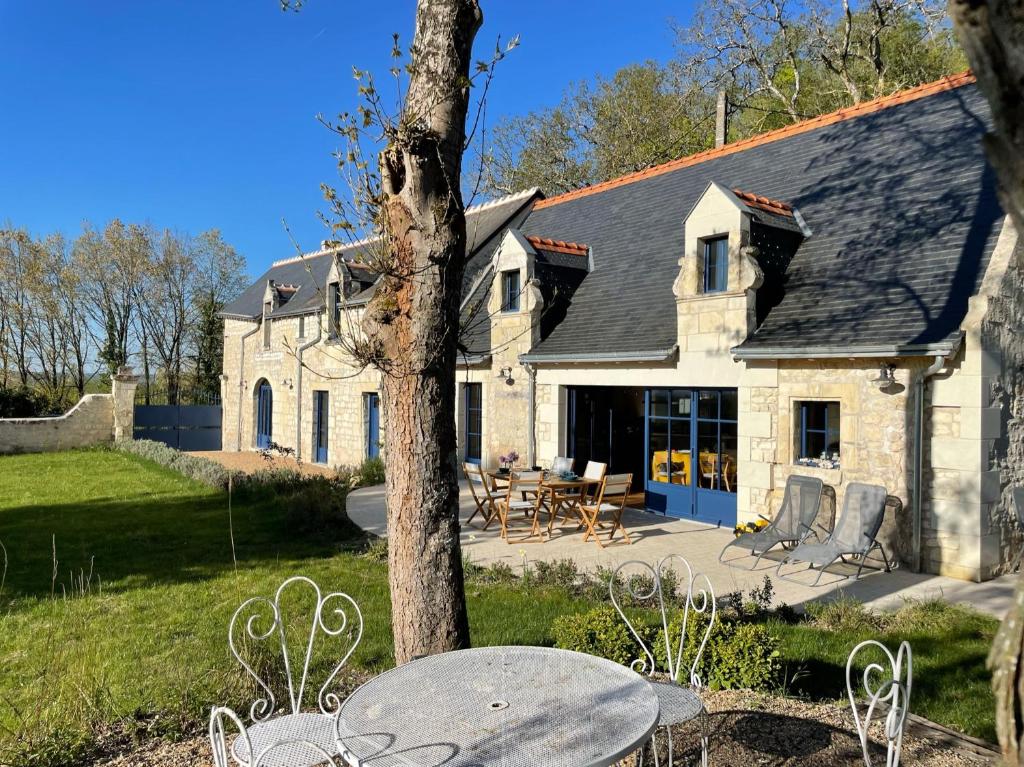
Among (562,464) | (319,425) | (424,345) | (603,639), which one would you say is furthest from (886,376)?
(319,425)

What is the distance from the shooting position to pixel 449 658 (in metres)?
3.39

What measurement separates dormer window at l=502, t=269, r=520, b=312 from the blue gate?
1811 centimetres

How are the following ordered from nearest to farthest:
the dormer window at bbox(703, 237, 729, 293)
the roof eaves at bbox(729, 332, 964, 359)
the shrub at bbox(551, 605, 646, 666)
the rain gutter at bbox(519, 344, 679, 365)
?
the shrub at bbox(551, 605, 646, 666), the roof eaves at bbox(729, 332, 964, 359), the dormer window at bbox(703, 237, 729, 293), the rain gutter at bbox(519, 344, 679, 365)

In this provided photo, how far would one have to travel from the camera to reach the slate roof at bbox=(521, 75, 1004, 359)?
838cm

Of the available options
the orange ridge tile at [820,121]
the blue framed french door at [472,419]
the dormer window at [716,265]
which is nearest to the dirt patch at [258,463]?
the blue framed french door at [472,419]

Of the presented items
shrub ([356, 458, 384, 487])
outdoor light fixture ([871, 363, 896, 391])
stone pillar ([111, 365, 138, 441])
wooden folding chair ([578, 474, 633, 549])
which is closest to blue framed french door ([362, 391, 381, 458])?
shrub ([356, 458, 384, 487])

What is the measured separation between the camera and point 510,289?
13938mm

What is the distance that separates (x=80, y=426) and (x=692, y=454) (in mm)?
20099

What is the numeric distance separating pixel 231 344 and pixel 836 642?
81.6ft

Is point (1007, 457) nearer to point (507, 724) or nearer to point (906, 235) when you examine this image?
point (906, 235)

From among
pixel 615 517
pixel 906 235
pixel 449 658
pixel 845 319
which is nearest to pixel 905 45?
pixel 906 235

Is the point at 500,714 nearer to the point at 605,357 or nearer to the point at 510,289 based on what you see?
the point at 605,357

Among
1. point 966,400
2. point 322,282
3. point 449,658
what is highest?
point 322,282

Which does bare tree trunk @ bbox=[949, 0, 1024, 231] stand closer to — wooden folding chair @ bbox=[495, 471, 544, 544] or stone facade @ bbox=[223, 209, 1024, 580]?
stone facade @ bbox=[223, 209, 1024, 580]
